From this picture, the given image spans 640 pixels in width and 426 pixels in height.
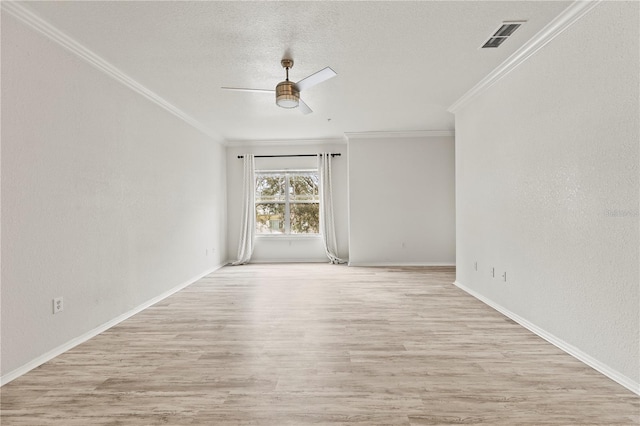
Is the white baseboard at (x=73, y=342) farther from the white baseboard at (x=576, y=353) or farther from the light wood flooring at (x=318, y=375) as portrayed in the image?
the white baseboard at (x=576, y=353)

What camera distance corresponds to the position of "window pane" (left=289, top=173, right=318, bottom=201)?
7.50m

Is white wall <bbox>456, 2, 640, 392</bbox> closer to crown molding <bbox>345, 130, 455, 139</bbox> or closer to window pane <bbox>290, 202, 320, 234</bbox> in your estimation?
crown molding <bbox>345, 130, 455, 139</bbox>

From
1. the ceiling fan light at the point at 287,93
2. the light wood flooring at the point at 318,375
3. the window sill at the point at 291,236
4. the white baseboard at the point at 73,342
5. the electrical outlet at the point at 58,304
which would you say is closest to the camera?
the light wood flooring at the point at 318,375

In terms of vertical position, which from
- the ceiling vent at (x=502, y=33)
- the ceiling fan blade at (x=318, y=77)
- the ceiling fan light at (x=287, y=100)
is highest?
the ceiling vent at (x=502, y=33)

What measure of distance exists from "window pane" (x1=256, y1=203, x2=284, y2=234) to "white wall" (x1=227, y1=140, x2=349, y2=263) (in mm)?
194

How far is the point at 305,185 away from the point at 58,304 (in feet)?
17.4

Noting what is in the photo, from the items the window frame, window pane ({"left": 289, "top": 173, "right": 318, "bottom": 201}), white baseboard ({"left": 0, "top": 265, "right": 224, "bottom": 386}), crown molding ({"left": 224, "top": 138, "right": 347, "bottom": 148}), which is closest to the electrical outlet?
white baseboard ({"left": 0, "top": 265, "right": 224, "bottom": 386})

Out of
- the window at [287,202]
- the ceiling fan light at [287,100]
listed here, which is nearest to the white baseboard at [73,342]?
the ceiling fan light at [287,100]

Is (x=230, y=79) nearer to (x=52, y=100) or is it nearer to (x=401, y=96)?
(x=52, y=100)

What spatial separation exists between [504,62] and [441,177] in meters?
3.46

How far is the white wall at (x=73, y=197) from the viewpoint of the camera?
7.64ft

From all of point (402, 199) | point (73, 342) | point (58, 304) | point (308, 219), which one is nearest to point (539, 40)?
point (402, 199)

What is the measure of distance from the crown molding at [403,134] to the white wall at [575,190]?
274 cm

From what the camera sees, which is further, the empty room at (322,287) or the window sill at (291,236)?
the window sill at (291,236)
